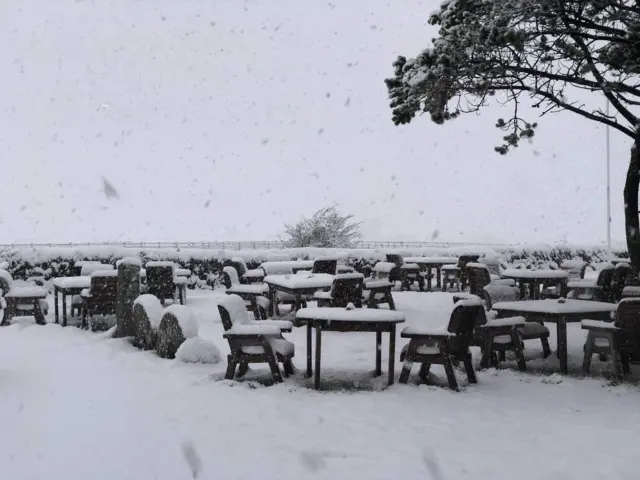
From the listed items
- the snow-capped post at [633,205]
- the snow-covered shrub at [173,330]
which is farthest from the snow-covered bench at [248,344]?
the snow-capped post at [633,205]

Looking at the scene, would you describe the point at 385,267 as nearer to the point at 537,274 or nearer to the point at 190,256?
the point at 537,274

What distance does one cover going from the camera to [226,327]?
19.5ft

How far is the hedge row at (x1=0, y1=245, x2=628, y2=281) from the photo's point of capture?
14.7 metres

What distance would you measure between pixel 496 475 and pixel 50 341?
21.1 ft

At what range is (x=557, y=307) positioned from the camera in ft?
20.4

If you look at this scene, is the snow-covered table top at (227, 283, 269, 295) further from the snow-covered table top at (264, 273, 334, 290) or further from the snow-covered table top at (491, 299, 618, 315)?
the snow-covered table top at (491, 299, 618, 315)

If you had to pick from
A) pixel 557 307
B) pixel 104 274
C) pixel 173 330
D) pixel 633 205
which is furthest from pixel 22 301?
pixel 633 205

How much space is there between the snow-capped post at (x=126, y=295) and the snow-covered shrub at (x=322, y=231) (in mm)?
11770

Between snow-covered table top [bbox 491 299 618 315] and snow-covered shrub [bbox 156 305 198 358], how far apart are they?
11.0ft

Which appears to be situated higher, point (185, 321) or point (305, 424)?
point (185, 321)

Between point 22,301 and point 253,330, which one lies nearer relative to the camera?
point 253,330

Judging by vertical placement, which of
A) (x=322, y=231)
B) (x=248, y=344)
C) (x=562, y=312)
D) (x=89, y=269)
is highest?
(x=322, y=231)

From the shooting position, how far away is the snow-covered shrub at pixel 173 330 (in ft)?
23.0

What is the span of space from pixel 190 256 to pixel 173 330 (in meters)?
9.04
